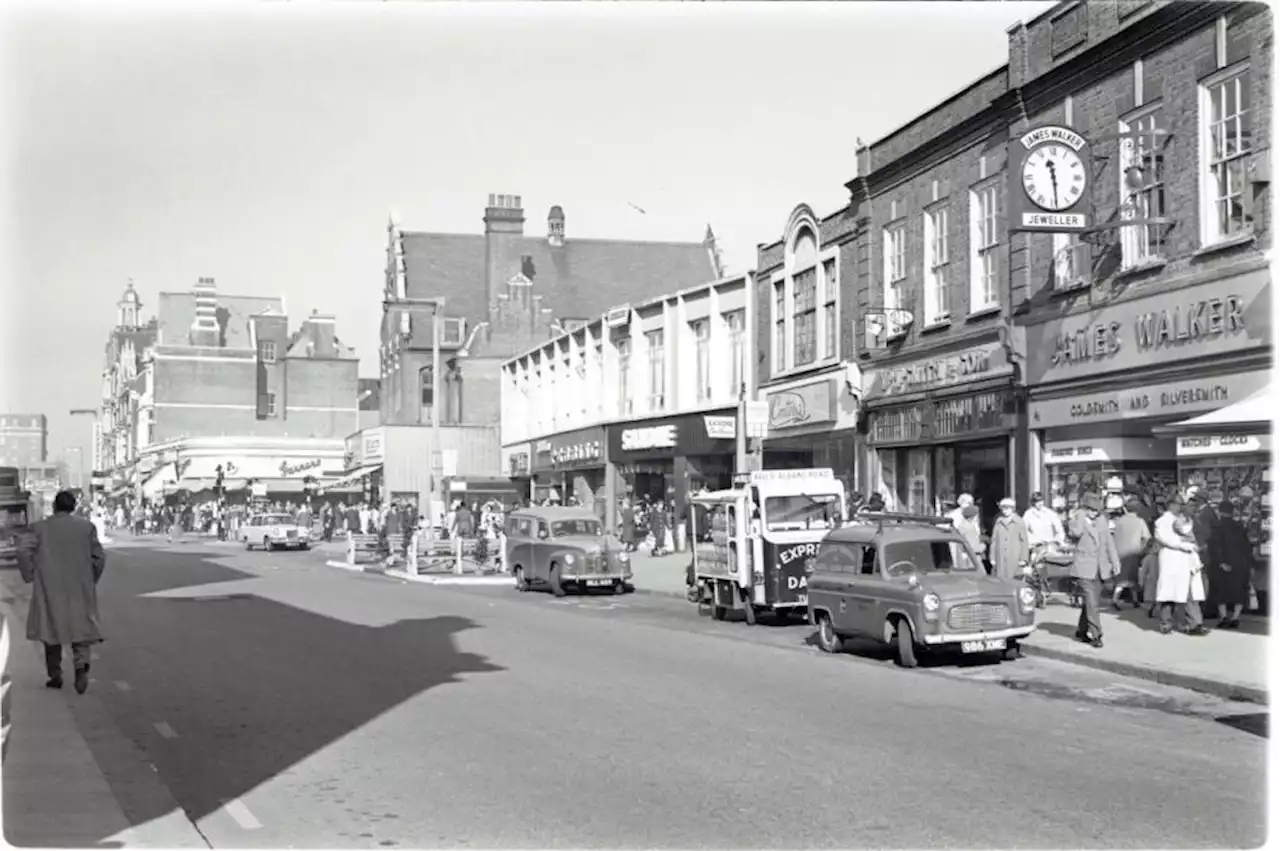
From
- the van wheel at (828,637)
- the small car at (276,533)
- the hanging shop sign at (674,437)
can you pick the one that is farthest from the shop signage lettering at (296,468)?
the van wheel at (828,637)

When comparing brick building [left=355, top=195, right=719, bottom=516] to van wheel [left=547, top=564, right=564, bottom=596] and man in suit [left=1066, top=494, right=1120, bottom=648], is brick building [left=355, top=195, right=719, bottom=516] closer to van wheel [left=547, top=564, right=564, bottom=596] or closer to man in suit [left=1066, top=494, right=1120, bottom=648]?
van wheel [left=547, top=564, right=564, bottom=596]

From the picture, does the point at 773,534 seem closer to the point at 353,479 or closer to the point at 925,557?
the point at 925,557

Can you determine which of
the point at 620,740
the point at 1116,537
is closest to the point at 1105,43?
the point at 1116,537

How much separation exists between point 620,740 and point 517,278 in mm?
62052

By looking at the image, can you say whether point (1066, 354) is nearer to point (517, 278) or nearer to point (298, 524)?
point (298, 524)

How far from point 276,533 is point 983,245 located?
3304cm

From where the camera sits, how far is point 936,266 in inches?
1098

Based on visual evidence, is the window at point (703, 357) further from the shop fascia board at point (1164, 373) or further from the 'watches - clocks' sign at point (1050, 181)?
the 'watches - clocks' sign at point (1050, 181)

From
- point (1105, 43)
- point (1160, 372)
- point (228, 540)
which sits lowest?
point (228, 540)

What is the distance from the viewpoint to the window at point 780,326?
3631cm

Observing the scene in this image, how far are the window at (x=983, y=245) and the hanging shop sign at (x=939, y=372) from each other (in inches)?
38.1

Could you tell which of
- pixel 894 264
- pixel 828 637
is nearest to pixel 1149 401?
pixel 828 637

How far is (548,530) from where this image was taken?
28.2m

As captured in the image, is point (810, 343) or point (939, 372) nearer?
point (939, 372)
